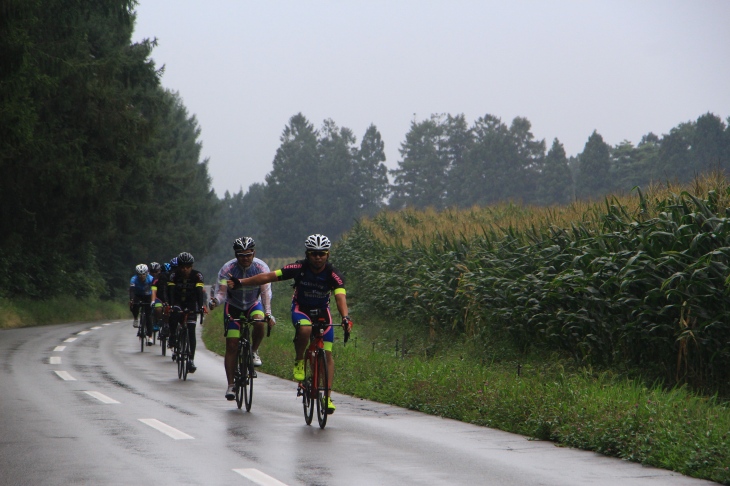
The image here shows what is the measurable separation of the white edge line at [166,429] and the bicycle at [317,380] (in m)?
1.50

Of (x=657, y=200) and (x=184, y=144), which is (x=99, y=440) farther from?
(x=184, y=144)

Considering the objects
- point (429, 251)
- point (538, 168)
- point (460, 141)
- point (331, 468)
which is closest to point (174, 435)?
point (331, 468)

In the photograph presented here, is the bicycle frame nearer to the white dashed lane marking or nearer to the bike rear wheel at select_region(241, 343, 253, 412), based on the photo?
the bike rear wheel at select_region(241, 343, 253, 412)

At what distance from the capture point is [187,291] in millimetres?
15953

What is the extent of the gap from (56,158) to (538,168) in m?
104

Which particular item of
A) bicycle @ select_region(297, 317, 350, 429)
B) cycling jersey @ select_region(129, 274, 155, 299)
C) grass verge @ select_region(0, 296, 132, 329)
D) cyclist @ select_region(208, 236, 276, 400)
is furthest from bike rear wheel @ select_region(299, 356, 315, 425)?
grass verge @ select_region(0, 296, 132, 329)

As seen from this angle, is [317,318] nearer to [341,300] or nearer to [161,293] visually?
[341,300]

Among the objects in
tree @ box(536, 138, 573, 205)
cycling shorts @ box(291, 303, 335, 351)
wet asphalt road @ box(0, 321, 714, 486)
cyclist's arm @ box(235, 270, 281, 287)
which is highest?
tree @ box(536, 138, 573, 205)

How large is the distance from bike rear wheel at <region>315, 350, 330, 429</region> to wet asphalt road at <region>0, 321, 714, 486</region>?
18cm

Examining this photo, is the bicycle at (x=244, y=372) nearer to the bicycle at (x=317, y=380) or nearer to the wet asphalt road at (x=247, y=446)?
the wet asphalt road at (x=247, y=446)

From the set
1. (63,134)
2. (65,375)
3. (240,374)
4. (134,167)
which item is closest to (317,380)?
(240,374)

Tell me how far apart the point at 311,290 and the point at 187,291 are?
6.24 m

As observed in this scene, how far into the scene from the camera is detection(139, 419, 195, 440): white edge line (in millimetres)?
8953

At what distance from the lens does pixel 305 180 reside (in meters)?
136
